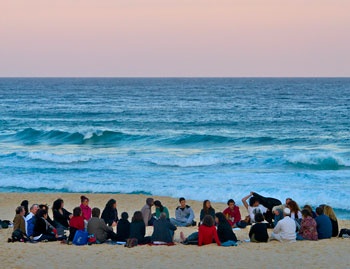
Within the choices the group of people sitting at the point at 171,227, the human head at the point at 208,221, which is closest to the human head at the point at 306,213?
the group of people sitting at the point at 171,227

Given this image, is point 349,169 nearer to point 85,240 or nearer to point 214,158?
point 214,158

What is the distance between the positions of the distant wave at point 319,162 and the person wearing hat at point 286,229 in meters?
17.7

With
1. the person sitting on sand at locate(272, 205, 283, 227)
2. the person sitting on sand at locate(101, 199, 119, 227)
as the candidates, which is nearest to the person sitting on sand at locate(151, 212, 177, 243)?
the person sitting on sand at locate(101, 199, 119, 227)

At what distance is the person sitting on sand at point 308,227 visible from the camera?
50.0 feet

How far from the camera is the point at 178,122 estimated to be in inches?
2242

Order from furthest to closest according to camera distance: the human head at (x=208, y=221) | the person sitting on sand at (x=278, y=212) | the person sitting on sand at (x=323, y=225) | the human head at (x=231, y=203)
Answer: the human head at (x=231, y=203), the person sitting on sand at (x=278, y=212), the person sitting on sand at (x=323, y=225), the human head at (x=208, y=221)

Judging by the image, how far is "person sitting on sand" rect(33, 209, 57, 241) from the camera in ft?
49.8

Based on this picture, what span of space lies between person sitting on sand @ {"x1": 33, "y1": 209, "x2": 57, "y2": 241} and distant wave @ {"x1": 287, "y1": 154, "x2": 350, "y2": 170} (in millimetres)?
19398

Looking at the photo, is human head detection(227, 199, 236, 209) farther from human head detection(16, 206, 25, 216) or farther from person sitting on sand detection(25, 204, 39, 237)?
human head detection(16, 206, 25, 216)

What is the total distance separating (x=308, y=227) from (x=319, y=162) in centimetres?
1877

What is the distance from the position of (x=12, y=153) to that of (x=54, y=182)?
959 cm

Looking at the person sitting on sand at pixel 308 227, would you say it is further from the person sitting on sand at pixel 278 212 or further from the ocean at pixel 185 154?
the ocean at pixel 185 154

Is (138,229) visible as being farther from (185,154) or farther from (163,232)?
Result: (185,154)

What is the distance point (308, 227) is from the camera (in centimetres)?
1524
